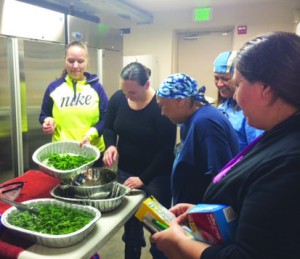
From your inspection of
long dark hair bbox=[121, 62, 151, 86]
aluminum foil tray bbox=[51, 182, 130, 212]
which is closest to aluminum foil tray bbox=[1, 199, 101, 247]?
aluminum foil tray bbox=[51, 182, 130, 212]

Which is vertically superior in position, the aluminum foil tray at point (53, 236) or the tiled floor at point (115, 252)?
the aluminum foil tray at point (53, 236)

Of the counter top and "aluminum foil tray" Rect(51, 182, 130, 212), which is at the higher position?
"aluminum foil tray" Rect(51, 182, 130, 212)

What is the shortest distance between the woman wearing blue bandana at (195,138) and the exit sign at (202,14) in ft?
10.9

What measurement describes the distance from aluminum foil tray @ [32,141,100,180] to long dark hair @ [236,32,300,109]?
0.82 metres

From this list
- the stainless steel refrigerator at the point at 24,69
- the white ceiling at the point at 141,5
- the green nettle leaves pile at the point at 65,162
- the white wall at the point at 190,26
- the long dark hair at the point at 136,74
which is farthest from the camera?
the white wall at the point at 190,26

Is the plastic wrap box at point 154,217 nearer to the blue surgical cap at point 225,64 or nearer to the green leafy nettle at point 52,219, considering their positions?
the green leafy nettle at point 52,219

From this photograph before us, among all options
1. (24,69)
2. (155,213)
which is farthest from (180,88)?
(24,69)

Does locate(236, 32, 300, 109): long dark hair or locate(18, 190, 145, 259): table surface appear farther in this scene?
locate(18, 190, 145, 259): table surface

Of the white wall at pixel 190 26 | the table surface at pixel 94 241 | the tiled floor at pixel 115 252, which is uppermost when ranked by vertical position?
the white wall at pixel 190 26

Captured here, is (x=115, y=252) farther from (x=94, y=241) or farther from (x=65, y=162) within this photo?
(x=94, y=241)

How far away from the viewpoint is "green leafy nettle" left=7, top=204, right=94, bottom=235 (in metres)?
0.97

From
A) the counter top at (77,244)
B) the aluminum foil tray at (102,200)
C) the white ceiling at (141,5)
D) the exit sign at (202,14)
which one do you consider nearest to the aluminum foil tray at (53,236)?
the counter top at (77,244)

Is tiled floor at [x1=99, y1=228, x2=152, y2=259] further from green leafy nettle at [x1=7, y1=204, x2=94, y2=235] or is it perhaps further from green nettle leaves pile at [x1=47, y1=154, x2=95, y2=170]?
green leafy nettle at [x1=7, y1=204, x2=94, y2=235]

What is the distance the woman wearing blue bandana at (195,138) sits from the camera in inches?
45.7
